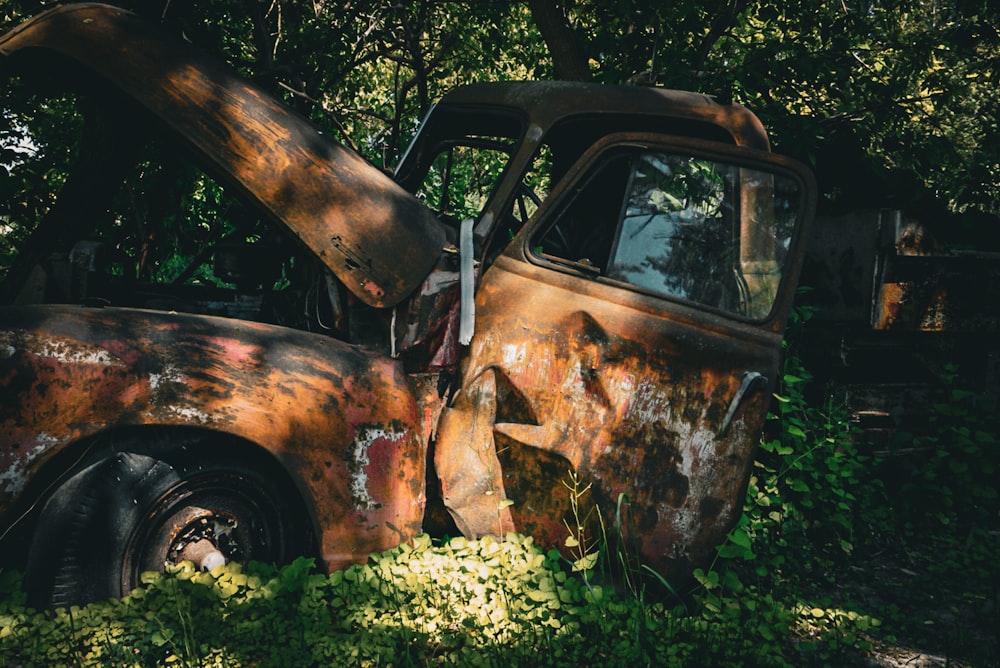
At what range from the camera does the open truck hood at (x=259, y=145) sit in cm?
264

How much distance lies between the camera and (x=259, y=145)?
2.74 meters

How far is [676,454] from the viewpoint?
9.15ft

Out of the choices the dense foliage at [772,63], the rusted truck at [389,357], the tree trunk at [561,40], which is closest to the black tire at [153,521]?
the rusted truck at [389,357]

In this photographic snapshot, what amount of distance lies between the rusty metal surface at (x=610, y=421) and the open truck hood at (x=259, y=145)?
0.54m

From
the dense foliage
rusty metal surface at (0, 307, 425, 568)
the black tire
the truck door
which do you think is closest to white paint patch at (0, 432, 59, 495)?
rusty metal surface at (0, 307, 425, 568)

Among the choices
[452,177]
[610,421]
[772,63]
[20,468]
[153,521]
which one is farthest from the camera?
[452,177]

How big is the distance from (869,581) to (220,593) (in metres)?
3.03

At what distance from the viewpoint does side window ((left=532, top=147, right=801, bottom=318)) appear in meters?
2.96

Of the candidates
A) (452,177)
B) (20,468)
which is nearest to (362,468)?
(20,468)

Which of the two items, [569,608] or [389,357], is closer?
[569,608]

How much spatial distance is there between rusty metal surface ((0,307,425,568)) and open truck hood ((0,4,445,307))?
39 centimetres

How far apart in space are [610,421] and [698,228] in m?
0.91

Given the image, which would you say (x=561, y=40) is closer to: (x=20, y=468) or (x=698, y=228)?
(x=698, y=228)

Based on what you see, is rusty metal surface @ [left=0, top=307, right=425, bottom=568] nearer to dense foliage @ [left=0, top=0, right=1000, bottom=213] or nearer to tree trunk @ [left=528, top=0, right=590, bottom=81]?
dense foliage @ [left=0, top=0, right=1000, bottom=213]
